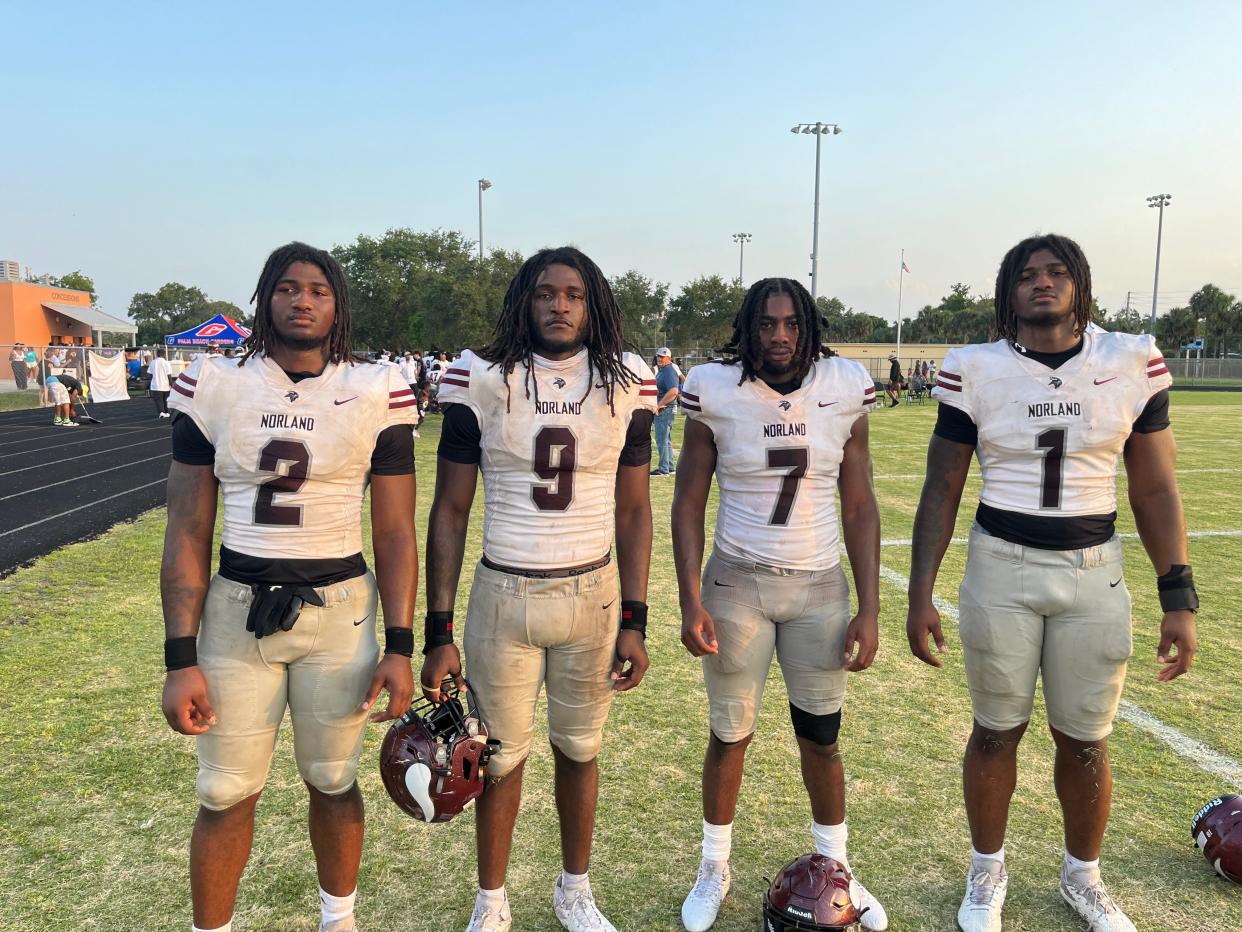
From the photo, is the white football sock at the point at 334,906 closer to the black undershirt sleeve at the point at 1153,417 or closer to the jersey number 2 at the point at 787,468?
the jersey number 2 at the point at 787,468

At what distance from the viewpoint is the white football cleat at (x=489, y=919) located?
2.57m

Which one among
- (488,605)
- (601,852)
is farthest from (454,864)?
(488,605)

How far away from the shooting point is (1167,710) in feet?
13.6

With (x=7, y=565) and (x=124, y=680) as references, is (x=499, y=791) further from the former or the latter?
(x=7, y=565)

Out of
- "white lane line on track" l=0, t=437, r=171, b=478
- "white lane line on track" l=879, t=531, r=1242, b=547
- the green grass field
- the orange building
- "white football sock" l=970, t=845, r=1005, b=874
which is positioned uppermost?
the orange building

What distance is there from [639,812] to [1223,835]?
208cm

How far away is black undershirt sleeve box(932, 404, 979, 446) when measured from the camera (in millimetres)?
2734

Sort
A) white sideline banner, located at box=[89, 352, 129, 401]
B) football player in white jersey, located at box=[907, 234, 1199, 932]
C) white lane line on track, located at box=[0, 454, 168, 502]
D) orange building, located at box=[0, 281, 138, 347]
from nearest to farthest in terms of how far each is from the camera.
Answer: football player in white jersey, located at box=[907, 234, 1199, 932] < white lane line on track, located at box=[0, 454, 168, 502] < white sideline banner, located at box=[89, 352, 129, 401] < orange building, located at box=[0, 281, 138, 347]

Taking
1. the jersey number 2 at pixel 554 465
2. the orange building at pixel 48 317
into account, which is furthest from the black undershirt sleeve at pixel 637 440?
the orange building at pixel 48 317

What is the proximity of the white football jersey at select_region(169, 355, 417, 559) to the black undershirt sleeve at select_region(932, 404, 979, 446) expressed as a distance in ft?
6.08

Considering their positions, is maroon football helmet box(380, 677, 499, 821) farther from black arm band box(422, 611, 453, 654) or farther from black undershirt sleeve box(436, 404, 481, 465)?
black undershirt sleeve box(436, 404, 481, 465)

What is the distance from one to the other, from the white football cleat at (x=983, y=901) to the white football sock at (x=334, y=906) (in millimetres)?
1929

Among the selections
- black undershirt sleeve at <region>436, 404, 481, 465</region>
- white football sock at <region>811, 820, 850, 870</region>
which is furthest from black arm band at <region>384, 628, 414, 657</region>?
white football sock at <region>811, 820, 850, 870</region>

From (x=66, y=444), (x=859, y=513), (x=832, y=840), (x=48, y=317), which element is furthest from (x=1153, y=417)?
(x=48, y=317)
